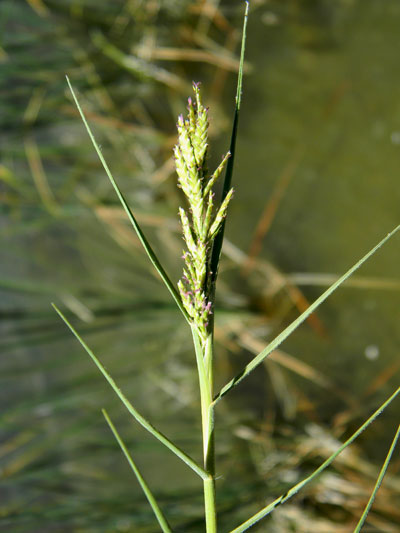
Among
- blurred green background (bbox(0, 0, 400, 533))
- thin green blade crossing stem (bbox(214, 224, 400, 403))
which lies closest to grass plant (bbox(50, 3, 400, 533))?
thin green blade crossing stem (bbox(214, 224, 400, 403))

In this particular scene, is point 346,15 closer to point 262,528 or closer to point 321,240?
point 321,240

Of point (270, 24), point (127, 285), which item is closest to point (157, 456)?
point (127, 285)

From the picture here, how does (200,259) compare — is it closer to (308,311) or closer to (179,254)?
(308,311)

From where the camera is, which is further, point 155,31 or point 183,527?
point 155,31

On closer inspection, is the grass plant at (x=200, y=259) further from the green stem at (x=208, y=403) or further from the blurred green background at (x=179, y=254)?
the blurred green background at (x=179, y=254)

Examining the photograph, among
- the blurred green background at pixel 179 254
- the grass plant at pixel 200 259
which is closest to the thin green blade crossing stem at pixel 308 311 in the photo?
the grass plant at pixel 200 259

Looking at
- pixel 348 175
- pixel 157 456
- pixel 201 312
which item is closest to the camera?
pixel 201 312

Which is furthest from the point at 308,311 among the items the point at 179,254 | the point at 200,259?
the point at 179,254

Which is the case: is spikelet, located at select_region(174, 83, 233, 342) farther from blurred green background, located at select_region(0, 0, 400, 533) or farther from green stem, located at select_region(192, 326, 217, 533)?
blurred green background, located at select_region(0, 0, 400, 533)
